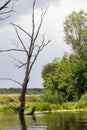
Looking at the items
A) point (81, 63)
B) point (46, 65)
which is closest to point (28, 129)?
point (81, 63)

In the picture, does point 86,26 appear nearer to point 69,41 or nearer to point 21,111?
point 69,41

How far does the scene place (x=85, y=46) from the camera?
81188 millimetres

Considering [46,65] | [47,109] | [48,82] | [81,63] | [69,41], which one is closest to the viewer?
A: [47,109]

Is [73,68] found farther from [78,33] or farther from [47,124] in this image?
[47,124]

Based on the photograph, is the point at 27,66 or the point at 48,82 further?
the point at 48,82

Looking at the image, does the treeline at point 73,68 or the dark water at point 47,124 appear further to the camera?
the treeline at point 73,68

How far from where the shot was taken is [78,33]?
3199 inches

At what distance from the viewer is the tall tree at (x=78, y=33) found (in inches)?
3189

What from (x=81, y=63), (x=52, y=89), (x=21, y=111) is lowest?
(x=52, y=89)

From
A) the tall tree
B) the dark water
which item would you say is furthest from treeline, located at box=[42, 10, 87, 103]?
the dark water

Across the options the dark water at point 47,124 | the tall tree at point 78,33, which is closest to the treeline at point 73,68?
the tall tree at point 78,33

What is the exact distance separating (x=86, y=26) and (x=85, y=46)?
334 cm

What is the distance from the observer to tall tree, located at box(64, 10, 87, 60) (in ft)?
266

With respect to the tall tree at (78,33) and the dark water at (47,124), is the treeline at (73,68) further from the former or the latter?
the dark water at (47,124)
